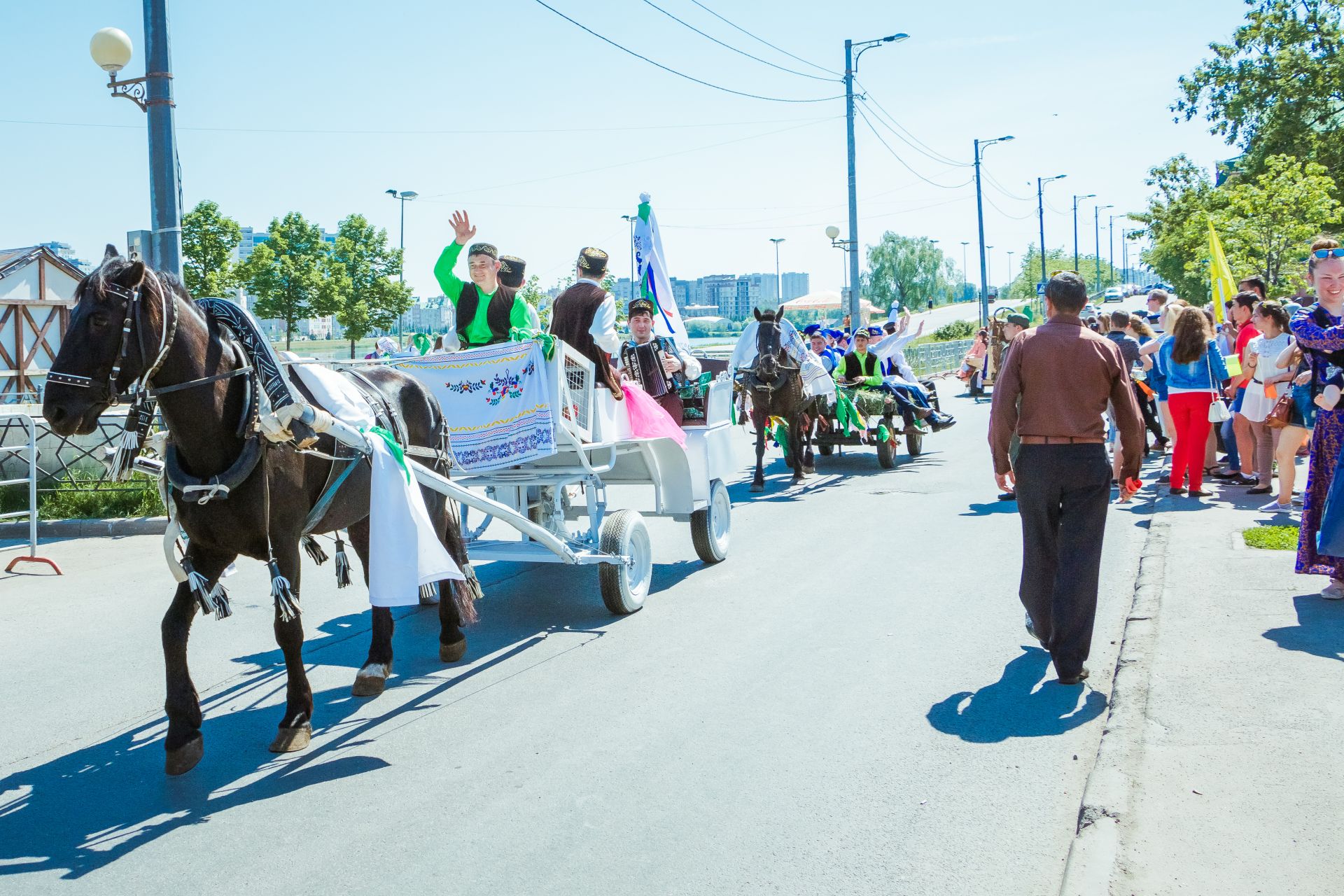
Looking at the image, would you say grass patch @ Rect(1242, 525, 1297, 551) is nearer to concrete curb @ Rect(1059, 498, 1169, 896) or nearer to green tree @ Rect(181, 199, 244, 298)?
concrete curb @ Rect(1059, 498, 1169, 896)

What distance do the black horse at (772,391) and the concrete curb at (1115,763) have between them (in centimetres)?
703

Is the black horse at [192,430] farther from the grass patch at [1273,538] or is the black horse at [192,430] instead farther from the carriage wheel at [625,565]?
the grass patch at [1273,538]

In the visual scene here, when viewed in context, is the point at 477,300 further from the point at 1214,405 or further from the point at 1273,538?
the point at 1214,405

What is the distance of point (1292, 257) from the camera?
74.1 feet

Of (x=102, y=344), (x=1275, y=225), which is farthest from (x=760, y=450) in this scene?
(x=1275, y=225)

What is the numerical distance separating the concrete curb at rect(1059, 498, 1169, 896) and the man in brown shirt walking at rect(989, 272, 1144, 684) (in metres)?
0.36

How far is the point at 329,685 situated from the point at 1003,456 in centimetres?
387

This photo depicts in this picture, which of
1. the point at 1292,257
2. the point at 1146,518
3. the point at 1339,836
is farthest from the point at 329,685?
the point at 1292,257

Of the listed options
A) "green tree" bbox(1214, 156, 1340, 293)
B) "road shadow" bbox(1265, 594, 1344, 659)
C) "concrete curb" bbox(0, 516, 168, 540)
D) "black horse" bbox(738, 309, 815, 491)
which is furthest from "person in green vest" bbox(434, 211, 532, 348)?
"green tree" bbox(1214, 156, 1340, 293)

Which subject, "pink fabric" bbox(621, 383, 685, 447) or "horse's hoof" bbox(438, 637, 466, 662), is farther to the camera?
"pink fabric" bbox(621, 383, 685, 447)

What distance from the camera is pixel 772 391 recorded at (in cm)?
1465

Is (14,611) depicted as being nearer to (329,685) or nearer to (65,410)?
(329,685)

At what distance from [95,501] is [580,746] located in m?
8.84

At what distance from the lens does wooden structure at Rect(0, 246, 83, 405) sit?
28766mm
